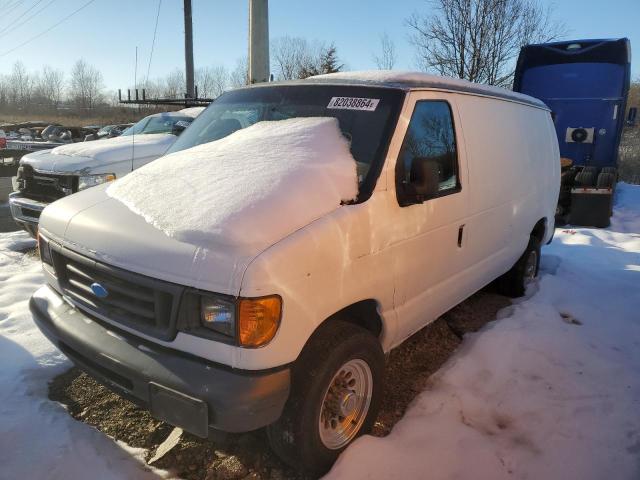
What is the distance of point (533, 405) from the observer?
10.2 feet

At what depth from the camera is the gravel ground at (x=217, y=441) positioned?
101 inches

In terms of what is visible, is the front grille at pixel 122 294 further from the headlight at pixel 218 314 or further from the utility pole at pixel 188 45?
the utility pole at pixel 188 45

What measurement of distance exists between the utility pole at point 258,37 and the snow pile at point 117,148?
12.1 ft

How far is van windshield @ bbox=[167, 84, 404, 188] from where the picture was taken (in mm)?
2762

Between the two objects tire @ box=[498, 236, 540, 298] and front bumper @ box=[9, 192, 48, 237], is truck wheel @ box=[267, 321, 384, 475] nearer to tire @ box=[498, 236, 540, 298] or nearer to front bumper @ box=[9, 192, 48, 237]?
tire @ box=[498, 236, 540, 298]

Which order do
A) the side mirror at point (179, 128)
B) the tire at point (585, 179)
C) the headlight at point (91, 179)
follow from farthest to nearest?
the tire at point (585, 179), the side mirror at point (179, 128), the headlight at point (91, 179)

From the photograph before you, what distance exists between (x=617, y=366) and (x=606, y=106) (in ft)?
28.1

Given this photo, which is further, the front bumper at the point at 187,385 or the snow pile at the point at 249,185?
the snow pile at the point at 249,185

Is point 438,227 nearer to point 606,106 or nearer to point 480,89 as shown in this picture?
point 480,89

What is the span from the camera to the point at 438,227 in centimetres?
315

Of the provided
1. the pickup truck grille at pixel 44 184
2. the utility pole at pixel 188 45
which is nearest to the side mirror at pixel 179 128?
the pickup truck grille at pixel 44 184

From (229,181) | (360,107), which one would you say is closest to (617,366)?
(360,107)

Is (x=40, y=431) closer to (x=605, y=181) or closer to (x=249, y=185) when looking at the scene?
(x=249, y=185)

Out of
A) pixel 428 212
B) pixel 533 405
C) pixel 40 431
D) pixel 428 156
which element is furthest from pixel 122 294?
pixel 533 405
